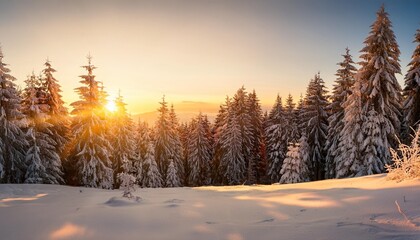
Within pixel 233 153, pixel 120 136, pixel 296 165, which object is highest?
pixel 120 136

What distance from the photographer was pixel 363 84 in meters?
24.2

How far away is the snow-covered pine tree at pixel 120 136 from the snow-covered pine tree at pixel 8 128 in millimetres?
11466

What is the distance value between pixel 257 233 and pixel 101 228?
2.19 metres

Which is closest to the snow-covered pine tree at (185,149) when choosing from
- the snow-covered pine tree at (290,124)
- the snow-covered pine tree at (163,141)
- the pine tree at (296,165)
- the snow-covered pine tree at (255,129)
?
the snow-covered pine tree at (163,141)

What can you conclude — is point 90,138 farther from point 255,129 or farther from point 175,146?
point 255,129

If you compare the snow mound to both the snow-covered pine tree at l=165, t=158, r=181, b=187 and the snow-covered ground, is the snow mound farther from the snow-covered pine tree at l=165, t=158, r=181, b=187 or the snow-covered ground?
the snow-covered pine tree at l=165, t=158, r=181, b=187

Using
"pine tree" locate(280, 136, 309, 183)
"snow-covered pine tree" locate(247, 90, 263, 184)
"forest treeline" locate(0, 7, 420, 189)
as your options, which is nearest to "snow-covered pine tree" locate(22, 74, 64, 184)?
"forest treeline" locate(0, 7, 420, 189)

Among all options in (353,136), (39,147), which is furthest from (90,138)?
(353,136)

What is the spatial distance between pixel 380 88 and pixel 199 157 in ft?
96.9

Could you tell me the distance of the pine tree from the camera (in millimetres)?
31656

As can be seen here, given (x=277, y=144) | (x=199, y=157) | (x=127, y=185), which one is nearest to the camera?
(x=127, y=185)

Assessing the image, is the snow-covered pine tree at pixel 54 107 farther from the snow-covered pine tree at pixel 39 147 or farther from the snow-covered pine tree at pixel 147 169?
the snow-covered pine tree at pixel 147 169

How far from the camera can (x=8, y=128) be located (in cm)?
2344

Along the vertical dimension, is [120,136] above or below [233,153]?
above
